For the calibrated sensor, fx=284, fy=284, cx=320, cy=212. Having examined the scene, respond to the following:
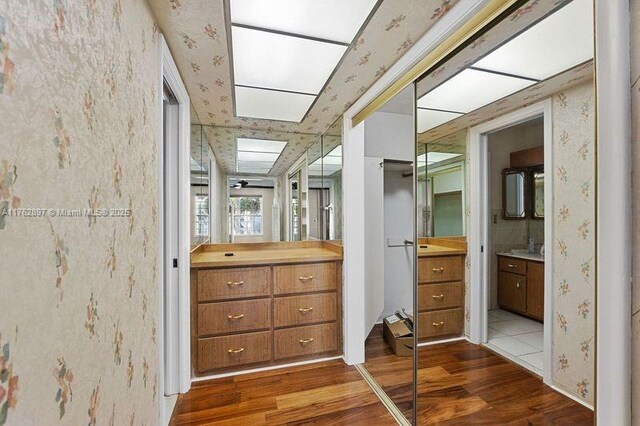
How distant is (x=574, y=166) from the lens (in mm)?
Answer: 861

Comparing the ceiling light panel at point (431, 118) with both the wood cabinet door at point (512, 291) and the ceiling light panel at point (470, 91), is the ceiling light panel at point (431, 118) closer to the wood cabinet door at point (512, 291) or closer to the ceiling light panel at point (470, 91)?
the ceiling light panel at point (470, 91)

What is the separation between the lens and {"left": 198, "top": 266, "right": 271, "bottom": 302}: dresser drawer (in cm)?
215

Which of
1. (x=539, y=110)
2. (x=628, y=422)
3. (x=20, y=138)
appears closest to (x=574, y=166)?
(x=539, y=110)

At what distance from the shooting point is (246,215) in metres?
2.75

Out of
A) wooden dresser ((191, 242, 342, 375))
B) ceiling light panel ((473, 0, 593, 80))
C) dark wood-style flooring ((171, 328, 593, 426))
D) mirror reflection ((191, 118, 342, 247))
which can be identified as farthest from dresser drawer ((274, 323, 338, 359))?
ceiling light panel ((473, 0, 593, 80))

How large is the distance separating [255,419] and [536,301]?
1.65 metres

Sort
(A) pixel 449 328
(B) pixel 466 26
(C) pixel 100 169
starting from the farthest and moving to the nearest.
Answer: (A) pixel 449 328 → (B) pixel 466 26 → (C) pixel 100 169

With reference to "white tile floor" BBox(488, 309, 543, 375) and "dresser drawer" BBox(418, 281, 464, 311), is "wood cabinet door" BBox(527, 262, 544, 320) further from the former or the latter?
"dresser drawer" BBox(418, 281, 464, 311)

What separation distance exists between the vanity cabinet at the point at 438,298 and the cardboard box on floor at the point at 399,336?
804 millimetres

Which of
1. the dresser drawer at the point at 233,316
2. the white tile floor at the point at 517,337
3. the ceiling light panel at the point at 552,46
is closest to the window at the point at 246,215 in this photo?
the dresser drawer at the point at 233,316

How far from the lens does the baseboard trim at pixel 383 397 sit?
1704mm

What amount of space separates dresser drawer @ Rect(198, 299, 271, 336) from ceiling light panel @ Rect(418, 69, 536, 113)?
1.84m

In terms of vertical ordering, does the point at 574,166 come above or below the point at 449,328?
above

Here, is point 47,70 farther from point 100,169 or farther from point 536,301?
point 536,301
